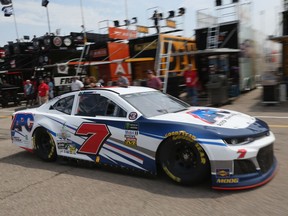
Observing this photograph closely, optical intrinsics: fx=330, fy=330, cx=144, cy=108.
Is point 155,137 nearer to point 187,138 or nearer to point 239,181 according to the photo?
point 187,138

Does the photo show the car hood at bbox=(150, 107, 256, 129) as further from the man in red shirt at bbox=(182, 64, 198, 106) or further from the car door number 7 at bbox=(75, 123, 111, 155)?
the man in red shirt at bbox=(182, 64, 198, 106)

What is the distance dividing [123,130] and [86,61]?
14.4 metres

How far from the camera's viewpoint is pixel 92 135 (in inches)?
209

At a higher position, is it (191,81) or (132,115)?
(132,115)

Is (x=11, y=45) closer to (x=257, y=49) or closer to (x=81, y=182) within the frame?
(x=257, y=49)

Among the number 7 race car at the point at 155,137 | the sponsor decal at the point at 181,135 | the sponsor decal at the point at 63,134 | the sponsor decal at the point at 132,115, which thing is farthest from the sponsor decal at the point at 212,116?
the sponsor decal at the point at 63,134

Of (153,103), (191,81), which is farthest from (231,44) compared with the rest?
(153,103)

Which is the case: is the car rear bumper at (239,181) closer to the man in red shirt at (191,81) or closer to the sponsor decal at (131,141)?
the sponsor decal at (131,141)

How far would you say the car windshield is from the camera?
5.05 metres

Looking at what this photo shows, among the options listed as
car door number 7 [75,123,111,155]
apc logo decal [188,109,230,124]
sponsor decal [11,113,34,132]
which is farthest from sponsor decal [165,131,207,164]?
sponsor decal [11,113,34,132]

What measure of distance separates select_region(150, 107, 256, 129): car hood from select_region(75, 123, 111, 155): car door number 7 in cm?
92

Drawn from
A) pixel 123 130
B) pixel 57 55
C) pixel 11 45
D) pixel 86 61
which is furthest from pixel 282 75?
pixel 11 45

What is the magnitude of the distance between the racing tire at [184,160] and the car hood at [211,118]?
1.06 ft

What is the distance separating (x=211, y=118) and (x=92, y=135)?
6.30ft
